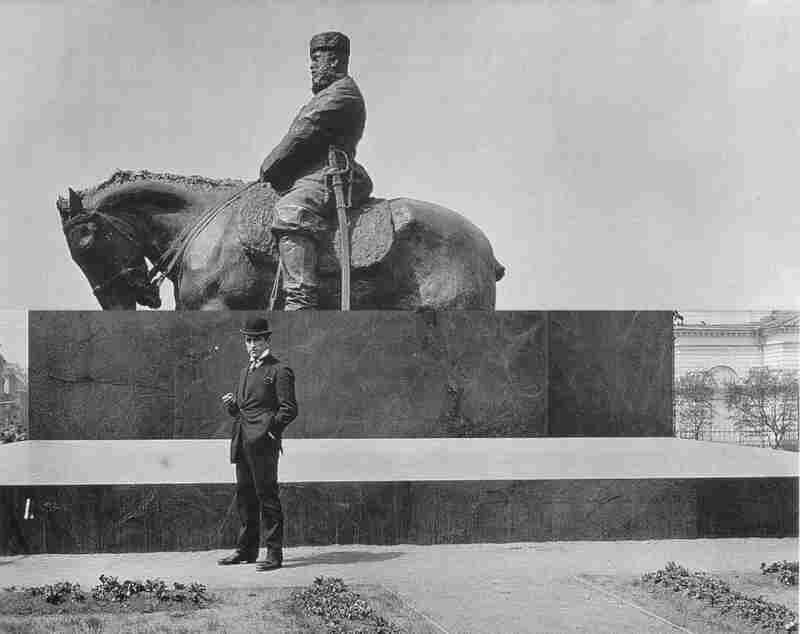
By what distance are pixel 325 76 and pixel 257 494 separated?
224 inches

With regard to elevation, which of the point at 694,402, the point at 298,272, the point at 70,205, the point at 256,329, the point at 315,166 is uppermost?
the point at 315,166

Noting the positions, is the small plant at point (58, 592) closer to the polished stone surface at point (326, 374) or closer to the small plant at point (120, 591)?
the small plant at point (120, 591)

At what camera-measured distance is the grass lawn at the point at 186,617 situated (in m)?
6.43

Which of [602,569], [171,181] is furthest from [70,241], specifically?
[602,569]

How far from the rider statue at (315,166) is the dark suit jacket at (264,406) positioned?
3.51 metres

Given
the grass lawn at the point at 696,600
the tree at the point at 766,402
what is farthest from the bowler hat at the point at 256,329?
the tree at the point at 766,402

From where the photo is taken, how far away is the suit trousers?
8.03 m

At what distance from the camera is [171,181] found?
13.1 meters

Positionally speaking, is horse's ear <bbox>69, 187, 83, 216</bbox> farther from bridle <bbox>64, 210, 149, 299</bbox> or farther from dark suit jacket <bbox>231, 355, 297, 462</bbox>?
dark suit jacket <bbox>231, 355, 297, 462</bbox>

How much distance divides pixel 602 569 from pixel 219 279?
236 inches

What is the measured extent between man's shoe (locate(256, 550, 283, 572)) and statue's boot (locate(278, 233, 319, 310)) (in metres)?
4.18

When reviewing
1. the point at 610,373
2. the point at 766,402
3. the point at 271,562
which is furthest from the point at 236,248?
the point at 766,402

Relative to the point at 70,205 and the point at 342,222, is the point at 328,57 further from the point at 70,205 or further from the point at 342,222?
the point at 70,205

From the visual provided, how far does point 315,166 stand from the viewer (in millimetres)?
12109
